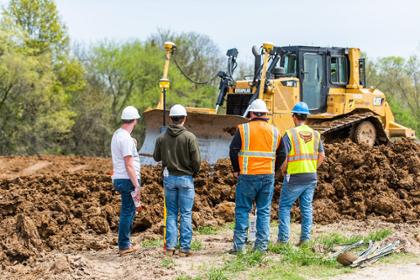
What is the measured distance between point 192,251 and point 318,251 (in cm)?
162

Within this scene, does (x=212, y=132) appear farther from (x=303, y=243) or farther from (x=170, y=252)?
(x=170, y=252)

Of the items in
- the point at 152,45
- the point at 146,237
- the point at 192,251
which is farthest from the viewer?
the point at 152,45

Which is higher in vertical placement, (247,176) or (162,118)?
(162,118)

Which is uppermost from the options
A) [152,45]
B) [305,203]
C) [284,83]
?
[152,45]

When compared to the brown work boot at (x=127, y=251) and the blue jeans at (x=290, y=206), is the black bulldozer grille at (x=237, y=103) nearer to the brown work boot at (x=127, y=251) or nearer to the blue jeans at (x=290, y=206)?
the blue jeans at (x=290, y=206)

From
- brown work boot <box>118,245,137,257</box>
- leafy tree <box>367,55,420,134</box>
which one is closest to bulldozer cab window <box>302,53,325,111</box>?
brown work boot <box>118,245,137,257</box>

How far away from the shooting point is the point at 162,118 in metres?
14.9

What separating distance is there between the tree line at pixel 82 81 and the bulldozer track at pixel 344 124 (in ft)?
75.7

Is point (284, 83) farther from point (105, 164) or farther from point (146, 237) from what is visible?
point (105, 164)

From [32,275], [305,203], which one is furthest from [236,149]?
[32,275]

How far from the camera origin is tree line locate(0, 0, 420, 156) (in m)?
35.4

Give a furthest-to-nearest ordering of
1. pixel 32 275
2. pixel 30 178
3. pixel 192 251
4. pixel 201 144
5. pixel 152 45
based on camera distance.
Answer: pixel 152 45 < pixel 201 144 < pixel 30 178 < pixel 192 251 < pixel 32 275

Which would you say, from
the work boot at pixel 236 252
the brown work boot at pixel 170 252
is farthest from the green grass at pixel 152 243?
the work boot at pixel 236 252

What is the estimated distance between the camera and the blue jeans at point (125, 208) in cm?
806
